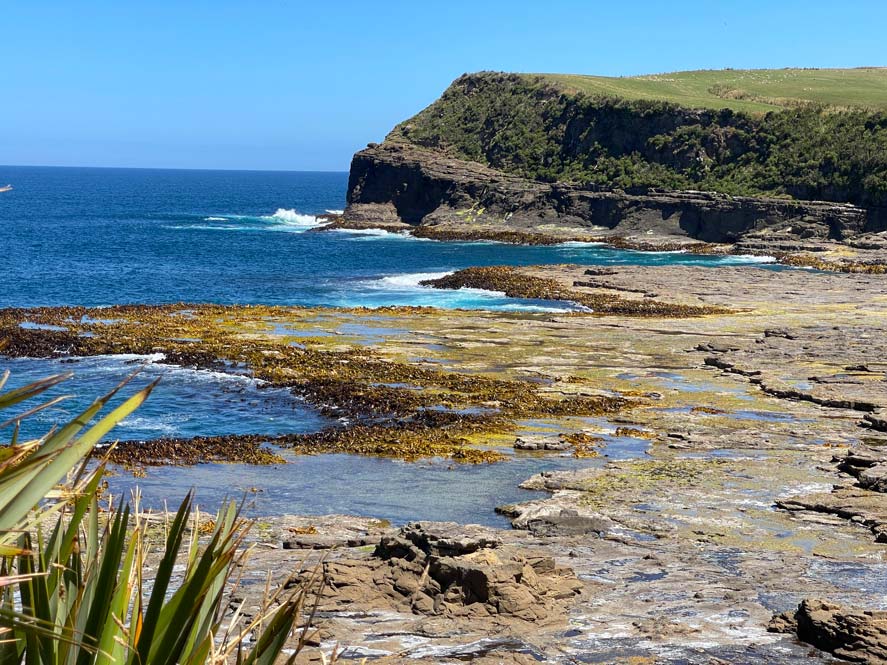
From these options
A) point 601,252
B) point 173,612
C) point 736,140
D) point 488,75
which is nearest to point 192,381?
point 173,612

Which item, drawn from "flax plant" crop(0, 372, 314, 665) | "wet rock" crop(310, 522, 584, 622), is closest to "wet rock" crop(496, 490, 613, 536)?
"wet rock" crop(310, 522, 584, 622)

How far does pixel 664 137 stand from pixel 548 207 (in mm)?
14519

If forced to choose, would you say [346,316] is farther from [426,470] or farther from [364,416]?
[426,470]

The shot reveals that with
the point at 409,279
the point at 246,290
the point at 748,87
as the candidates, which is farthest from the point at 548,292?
the point at 748,87

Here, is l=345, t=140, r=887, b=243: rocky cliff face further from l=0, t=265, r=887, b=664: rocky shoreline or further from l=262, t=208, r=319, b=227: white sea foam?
l=0, t=265, r=887, b=664: rocky shoreline

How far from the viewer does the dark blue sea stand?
71.3 feet

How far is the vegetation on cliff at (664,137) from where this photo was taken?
97.2 meters

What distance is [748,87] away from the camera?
132 metres

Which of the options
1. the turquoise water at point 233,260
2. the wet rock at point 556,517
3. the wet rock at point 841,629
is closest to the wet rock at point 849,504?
the wet rock at point 556,517

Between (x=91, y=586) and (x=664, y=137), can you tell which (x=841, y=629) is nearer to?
(x=91, y=586)

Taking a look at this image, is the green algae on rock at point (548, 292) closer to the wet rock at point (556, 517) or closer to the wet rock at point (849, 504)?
the wet rock at point (849, 504)

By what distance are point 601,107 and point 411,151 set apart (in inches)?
822

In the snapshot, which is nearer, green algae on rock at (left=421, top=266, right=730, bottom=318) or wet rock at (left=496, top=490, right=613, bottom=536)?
wet rock at (left=496, top=490, right=613, bottom=536)

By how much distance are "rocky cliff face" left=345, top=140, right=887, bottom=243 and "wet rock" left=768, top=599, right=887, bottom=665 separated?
8111cm
